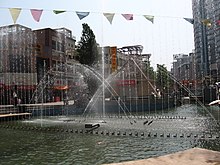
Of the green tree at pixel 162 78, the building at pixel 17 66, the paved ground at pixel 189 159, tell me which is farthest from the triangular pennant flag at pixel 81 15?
the green tree at pixel 162 78

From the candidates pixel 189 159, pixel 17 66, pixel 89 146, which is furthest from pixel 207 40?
pixel 189 159

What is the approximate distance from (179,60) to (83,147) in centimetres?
16804

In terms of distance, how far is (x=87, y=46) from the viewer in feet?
156

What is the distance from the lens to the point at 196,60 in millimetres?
122438

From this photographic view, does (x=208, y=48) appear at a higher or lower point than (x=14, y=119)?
higher

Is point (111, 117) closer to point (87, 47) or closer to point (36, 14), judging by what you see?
point (36, 14)

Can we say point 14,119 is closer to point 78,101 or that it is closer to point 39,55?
point 78,101

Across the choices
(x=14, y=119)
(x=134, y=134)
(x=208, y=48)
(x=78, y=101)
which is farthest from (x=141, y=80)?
(x=208, y=48)

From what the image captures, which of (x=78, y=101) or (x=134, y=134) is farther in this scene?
(x=78, y=101)

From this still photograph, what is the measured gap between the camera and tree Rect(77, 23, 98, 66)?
47562mm

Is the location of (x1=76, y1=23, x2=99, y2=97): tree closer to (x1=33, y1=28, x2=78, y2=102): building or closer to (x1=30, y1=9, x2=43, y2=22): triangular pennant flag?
(x1=33, y1=28, x2=78, y2=102): building

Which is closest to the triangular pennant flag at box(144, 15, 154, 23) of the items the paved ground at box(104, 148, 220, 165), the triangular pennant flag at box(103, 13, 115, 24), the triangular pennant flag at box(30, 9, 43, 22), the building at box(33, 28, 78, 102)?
the triangular pennant flag at box(103, 13, 115, 24)

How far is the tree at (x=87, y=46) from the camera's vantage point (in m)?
47.6

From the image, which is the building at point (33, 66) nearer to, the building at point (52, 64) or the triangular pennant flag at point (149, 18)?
the building at point (52, 64)
